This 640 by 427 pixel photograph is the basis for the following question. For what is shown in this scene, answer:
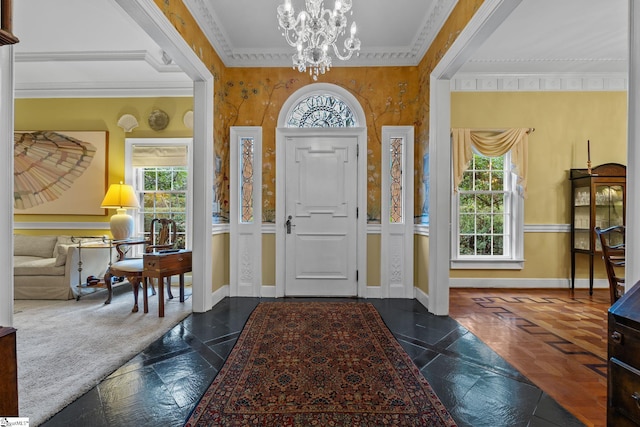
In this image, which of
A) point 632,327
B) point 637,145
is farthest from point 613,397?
point 637,145

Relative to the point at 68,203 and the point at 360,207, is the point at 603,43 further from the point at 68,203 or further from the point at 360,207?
the point at 68,203

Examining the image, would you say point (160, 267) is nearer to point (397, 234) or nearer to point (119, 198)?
point (119, 198)

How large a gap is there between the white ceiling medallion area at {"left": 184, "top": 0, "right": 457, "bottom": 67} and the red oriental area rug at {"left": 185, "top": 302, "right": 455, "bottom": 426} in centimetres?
315

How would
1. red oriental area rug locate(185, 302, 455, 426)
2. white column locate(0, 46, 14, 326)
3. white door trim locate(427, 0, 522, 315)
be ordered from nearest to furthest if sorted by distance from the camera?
white column locate(0, 46, 14, 326) < red oriental area rug locate(185, 302, 455, 426) < white door trim locate(427, 0, 522, 315)

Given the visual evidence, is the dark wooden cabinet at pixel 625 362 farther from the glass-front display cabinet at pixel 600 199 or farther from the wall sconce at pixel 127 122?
the wall sconce at pixel 127 122

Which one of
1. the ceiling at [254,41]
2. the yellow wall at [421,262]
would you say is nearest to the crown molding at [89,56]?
the ceiling at [254,41]

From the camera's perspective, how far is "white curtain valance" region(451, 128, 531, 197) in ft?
15.6

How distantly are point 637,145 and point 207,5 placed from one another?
11.9ft

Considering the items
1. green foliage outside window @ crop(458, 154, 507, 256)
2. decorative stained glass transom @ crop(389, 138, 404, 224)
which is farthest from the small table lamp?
green foliage outside window @ crop(458, 154, 507, 256)

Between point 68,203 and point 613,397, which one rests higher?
point 68,203

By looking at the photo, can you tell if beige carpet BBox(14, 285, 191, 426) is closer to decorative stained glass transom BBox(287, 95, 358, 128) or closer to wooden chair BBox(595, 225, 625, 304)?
decorative stained glass transom BBox(287, 95, 358, 128)

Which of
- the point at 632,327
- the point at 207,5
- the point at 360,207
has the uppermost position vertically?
the point at 207,5

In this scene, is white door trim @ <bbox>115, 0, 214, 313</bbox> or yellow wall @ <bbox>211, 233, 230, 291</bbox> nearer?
white door trim @ <bbox>115, 0, 214, 313</bbox>

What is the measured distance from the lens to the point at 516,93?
15.9 feet
